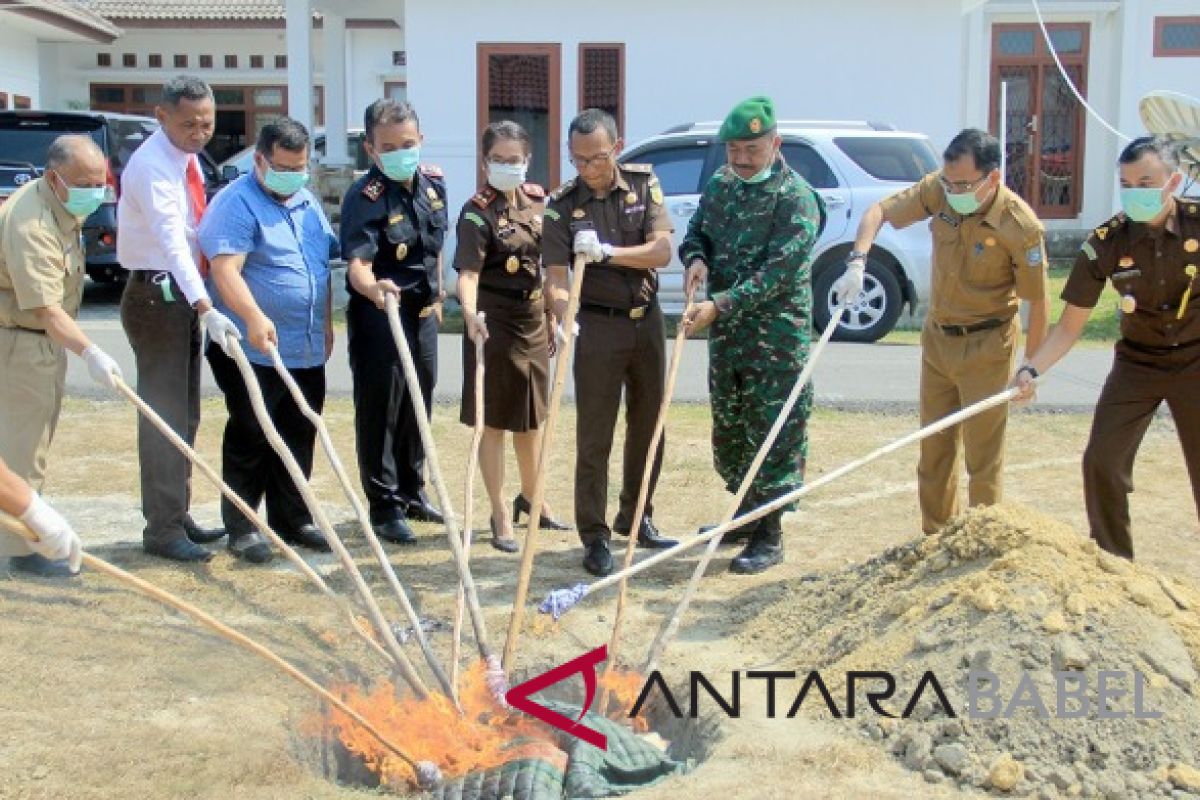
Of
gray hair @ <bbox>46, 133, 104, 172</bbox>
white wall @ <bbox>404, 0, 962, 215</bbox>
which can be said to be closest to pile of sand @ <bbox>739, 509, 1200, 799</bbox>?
gray hair @ <bbox>46, 133, 104, 172</bbox>

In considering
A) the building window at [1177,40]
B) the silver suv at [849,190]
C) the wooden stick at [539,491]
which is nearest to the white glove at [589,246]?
the wooden stick at [539,491]

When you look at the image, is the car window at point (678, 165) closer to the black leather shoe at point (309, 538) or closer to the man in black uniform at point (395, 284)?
the man in black uniform at point (395, 284)

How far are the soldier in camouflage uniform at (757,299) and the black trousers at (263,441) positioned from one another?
1810 mm

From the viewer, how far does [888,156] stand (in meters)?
12.2

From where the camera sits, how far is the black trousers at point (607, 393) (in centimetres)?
567

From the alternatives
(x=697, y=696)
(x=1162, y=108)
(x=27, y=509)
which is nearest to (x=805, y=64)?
(x=1162, y=108)

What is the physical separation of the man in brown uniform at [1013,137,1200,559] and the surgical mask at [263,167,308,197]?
10.0 feet

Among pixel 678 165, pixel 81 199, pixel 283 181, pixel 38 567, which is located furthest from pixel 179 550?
pixel 678 165

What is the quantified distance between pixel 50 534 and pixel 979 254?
3.72 metres

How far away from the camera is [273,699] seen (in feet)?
14.5

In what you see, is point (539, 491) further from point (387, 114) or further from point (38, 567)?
point (38, 567)

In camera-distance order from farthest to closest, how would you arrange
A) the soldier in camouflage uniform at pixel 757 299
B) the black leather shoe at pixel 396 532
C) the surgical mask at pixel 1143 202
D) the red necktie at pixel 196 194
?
the black leather shoe at pixel 396 532 → the red necktie at pixel 196 194 → the soldier in camouflage uniform at pixel 757 299 → the surgical mask at pixel 1143 202

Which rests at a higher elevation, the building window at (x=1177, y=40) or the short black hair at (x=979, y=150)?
the building window at (x=1177, y=40)

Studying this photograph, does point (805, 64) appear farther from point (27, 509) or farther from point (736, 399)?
point (27, 509)
